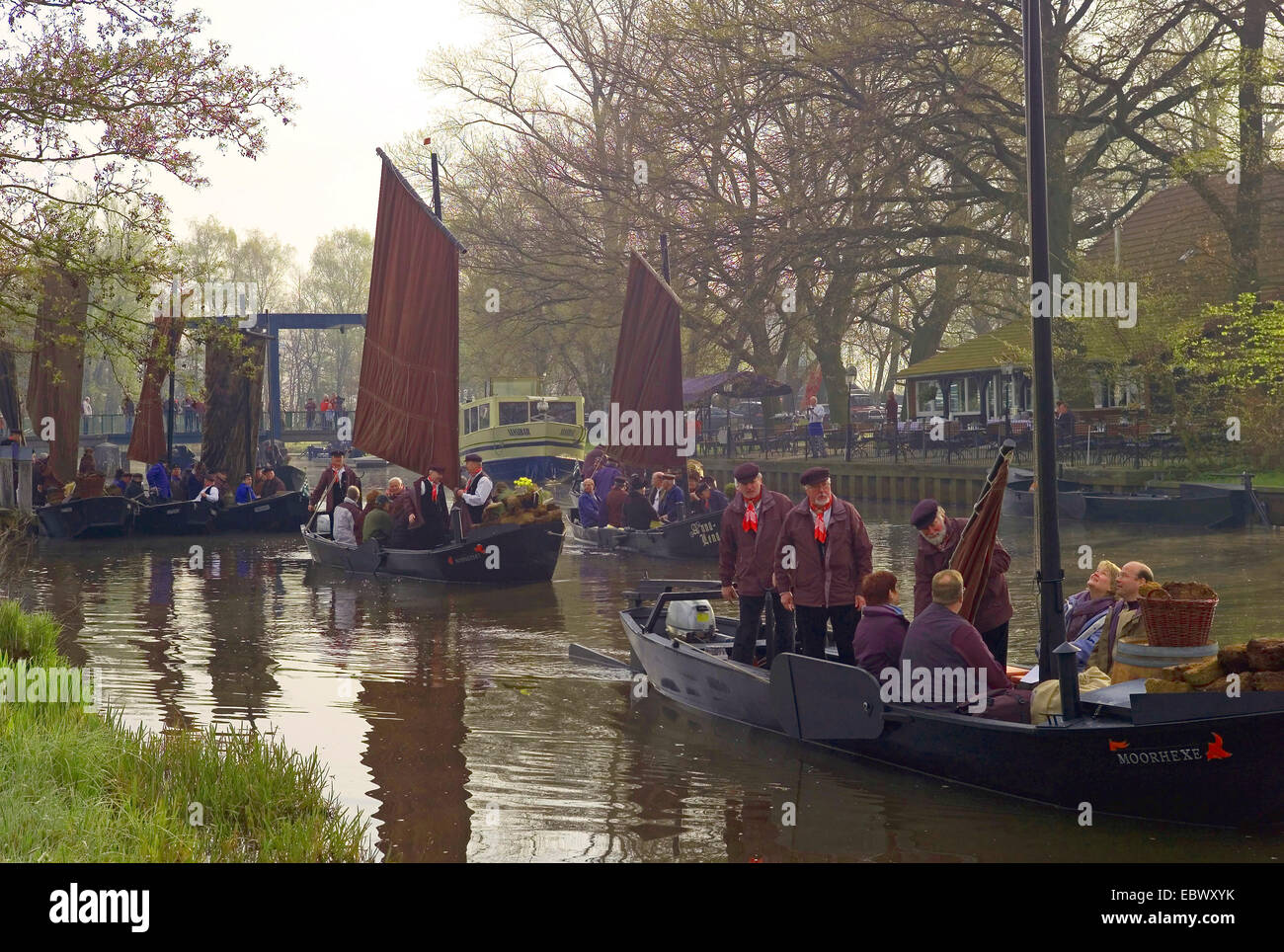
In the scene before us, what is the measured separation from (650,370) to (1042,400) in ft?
54.3

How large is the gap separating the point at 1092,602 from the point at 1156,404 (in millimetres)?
23612

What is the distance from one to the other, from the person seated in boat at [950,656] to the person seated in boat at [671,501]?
16.6 meters

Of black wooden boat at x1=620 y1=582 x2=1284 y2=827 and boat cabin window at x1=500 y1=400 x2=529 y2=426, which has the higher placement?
boat cabin window at x1=500 y1=400 x2=529 y2=426

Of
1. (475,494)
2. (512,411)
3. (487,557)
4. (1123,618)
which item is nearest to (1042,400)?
(1123,618)

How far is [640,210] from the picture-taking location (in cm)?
3553

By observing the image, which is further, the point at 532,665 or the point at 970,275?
the point at 970,275

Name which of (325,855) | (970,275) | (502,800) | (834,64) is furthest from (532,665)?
(970,275)

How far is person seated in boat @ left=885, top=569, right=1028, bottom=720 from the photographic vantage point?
30.2ft

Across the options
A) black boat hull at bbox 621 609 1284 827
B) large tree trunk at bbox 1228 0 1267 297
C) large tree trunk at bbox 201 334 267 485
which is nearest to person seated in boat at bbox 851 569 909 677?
black boat hull at bbox 621 609 1284 827

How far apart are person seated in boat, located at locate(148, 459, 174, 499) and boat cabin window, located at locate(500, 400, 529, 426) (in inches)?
826

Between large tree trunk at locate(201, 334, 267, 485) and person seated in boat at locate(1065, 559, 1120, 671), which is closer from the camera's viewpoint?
person seated in boat at locate(1065, 559, 1120, 671)

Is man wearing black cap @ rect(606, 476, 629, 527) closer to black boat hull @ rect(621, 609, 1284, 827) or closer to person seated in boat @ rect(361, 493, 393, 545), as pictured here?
person seated in boat @ rect(361, 493, 393, 545)

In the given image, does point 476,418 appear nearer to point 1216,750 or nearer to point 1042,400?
point 1042,400
